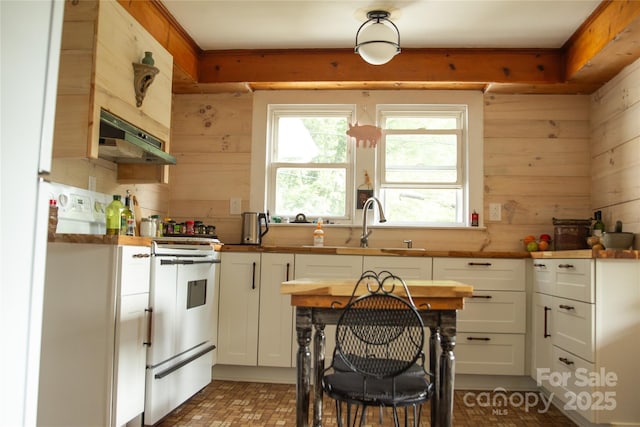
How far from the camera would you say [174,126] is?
432cm

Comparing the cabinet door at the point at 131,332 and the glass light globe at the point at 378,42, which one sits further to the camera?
the glass light globe at the point at 378,42

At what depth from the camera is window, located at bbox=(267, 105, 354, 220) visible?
14.0 feet

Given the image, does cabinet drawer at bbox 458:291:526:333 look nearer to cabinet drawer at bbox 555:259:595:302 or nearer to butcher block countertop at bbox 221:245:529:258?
butcher block countertop at bbox 221:245:529:258

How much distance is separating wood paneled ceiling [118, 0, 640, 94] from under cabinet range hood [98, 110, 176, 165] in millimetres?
742

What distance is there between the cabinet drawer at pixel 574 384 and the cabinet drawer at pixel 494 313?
431 mm

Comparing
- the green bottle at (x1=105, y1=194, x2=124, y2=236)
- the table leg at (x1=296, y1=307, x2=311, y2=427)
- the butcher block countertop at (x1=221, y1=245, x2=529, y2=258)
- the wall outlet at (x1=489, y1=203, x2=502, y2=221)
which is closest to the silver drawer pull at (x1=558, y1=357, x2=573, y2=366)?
the butcher block countertop at (x1=221, y1=245, x2=529, y2=258)

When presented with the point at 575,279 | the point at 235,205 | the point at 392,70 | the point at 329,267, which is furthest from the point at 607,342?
the point at 235,205

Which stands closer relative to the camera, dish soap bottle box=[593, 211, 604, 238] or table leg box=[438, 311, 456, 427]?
table leg box=[438, 311, 456, 427]

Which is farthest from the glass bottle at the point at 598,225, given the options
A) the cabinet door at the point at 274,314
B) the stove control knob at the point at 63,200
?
the stove control knob at the point at 63,200

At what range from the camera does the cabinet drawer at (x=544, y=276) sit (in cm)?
313

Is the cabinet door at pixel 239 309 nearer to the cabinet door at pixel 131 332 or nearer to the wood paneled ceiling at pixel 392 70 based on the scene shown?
the cabinet door at pixel 131 332

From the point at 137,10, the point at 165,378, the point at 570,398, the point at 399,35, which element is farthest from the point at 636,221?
the point at 137,10

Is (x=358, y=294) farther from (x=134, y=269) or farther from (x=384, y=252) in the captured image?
(x=384, y=252)

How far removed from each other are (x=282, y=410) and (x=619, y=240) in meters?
2.25
